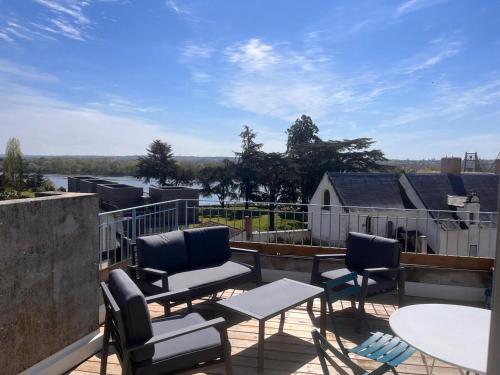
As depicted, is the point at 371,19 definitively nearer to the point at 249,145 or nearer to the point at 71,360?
the point at 71,360

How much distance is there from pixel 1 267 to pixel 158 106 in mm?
25078

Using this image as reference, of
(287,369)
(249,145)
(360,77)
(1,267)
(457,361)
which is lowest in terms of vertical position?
(287,369)

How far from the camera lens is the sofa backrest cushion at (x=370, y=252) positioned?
13.4 feet

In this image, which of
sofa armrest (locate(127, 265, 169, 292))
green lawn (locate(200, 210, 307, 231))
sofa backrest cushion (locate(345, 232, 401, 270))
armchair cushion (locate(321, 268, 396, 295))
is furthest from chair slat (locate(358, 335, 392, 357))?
green lawn (locate(200, 210, 307, 231))

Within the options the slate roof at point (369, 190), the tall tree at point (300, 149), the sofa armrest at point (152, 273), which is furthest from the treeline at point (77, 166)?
the sofa armrest at point (152, 273)

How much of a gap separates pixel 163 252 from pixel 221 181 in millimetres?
29045

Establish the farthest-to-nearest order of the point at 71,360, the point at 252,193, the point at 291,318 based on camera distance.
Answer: the point at 252,193 < the point at 291,318 < the point at 71,360

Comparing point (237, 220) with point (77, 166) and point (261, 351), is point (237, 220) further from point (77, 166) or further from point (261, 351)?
point (77, 166)

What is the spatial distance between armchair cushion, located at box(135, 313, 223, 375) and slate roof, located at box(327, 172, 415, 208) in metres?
18.6

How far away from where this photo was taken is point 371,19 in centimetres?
714

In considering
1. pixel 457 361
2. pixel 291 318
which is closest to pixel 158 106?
pixel 291 318

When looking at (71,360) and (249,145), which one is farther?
(249,145)

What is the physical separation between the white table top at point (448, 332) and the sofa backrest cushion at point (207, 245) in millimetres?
2544

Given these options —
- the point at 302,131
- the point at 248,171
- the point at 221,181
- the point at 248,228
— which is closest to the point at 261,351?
the point at 248,228
